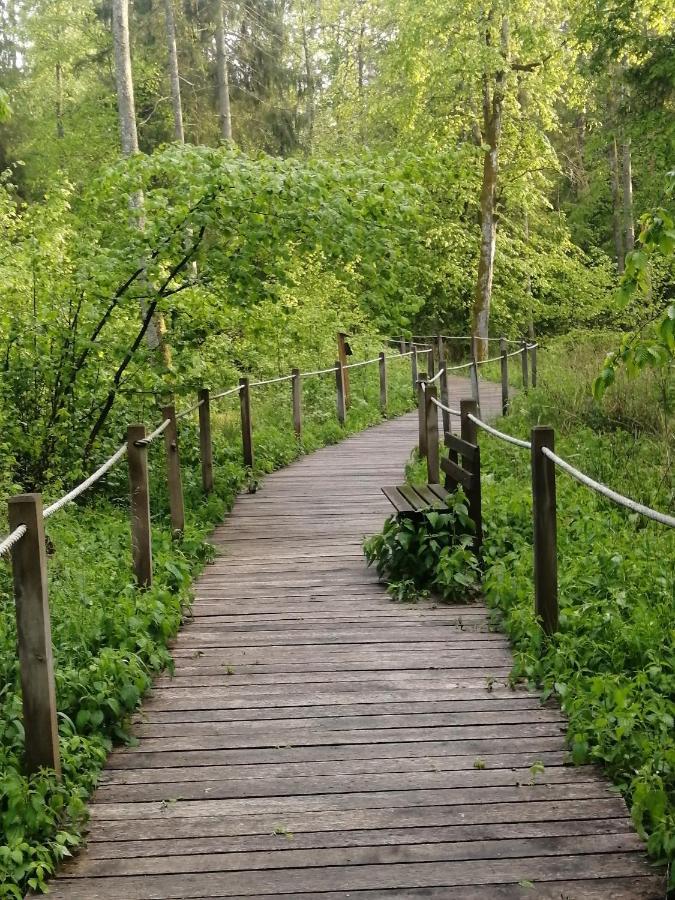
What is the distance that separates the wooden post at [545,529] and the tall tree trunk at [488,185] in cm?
1892

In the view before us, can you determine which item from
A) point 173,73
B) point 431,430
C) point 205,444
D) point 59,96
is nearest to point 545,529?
point 431,430

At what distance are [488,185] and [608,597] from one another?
20.7 metres

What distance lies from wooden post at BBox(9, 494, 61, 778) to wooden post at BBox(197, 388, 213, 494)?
631 centimetres

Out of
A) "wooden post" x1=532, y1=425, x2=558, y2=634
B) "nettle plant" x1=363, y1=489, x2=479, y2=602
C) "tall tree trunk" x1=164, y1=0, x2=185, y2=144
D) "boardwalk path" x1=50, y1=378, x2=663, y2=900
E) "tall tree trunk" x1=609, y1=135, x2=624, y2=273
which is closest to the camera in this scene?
"boardwalk path" x1=50, y1=378, x2=663, y2=900

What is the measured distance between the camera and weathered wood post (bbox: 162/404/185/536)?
8.34 metres

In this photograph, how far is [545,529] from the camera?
217 inches

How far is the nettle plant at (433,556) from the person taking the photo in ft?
23.0

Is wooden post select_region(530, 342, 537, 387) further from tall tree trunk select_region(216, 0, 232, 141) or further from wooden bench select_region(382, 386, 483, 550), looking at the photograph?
wooden bench select_region(382, 386, 483, 550)

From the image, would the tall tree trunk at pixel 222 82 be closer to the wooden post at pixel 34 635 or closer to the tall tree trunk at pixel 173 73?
the tall tree trunk at pixel 173 73

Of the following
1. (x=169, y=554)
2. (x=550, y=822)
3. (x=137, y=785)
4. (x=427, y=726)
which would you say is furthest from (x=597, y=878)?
(x=169, y=554)

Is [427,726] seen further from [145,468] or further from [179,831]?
[145,468]

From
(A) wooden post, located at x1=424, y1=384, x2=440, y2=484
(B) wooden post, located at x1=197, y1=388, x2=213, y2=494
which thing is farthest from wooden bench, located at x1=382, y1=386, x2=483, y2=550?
(B) wooden post, located at x1=197, y1=388, x2=213, y2=494

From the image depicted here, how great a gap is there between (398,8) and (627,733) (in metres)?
23.5

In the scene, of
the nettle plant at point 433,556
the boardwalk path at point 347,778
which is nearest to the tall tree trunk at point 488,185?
the nettle plant at point 433,556
